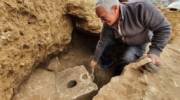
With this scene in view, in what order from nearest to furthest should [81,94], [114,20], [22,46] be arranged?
[114,20] < [22,46] < [81,94]

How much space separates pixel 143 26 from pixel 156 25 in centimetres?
12

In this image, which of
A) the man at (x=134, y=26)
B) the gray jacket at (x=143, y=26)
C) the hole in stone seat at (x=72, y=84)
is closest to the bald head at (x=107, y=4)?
the man at (x=134, y=26)

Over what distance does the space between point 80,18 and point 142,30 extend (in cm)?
63

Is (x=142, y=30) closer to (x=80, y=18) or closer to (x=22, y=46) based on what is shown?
(x=80, y=18)

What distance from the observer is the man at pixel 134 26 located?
1.89 m

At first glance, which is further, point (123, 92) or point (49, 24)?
point (49, 24)

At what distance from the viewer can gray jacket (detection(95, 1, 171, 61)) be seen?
6.28 ft

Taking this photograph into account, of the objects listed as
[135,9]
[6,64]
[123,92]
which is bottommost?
[123,92]

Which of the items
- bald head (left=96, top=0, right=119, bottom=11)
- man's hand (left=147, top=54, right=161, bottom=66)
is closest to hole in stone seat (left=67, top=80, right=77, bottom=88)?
man's hand (left=147, top=54, right=161, bottom=66)

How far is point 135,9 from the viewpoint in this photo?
1949mm

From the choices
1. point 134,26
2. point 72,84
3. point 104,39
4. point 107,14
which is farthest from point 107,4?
point 72,84

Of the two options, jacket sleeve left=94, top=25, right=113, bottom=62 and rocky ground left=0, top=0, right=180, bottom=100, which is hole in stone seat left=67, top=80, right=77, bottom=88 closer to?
rocky ground left=0, top=0, right=180, bottom=100

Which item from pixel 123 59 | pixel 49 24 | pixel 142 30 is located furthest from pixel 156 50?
pixel 49 24

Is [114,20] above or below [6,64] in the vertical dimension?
above
